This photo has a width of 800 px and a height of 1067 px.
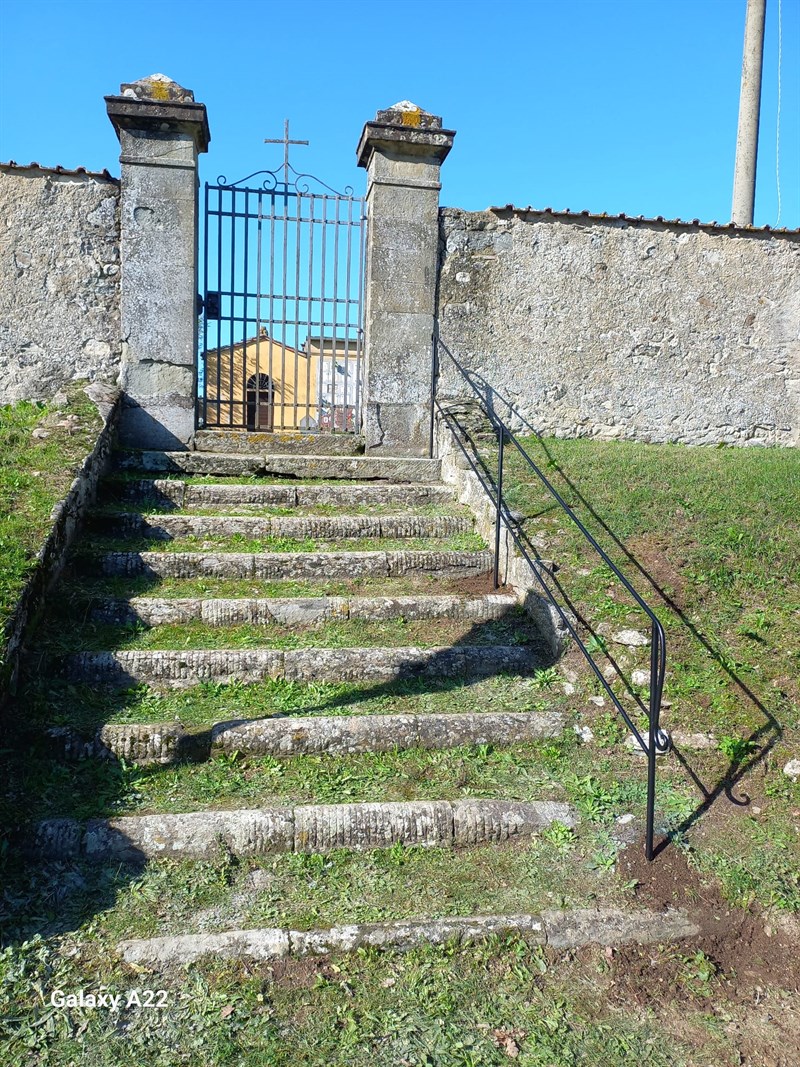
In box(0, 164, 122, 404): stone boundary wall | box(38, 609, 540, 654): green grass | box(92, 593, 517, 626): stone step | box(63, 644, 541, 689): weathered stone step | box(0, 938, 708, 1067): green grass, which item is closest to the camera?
box(0, 938, 708, 1067): green grass

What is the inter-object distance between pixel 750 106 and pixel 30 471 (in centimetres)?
1121

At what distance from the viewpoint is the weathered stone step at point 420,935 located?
8.16 ft

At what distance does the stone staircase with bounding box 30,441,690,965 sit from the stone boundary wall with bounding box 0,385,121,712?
15 centimetres

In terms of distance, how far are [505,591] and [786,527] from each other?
186cm

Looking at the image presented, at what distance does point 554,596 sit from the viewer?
14.5 feet

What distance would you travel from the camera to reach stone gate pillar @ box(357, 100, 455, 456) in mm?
6621

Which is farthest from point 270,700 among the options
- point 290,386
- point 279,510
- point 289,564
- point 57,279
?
point 290,386

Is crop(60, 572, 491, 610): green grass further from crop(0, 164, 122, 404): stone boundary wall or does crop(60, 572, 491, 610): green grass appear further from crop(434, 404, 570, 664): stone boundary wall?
crop(0, 164, 122, 404): stone boundary wall

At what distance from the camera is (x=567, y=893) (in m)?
2.85

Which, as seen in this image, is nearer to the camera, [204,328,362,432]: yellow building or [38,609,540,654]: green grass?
[38,609,540,654]: green grass

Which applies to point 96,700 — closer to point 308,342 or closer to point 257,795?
point 257,795

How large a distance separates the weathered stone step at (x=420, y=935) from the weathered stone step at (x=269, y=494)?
345cm

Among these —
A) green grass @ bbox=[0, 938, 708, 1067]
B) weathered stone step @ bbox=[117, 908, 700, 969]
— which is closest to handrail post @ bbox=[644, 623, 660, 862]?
weathered stone step @ bbox=[117, 908, 700, 969]

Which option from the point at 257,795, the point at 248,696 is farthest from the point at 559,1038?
the point at 248,696
